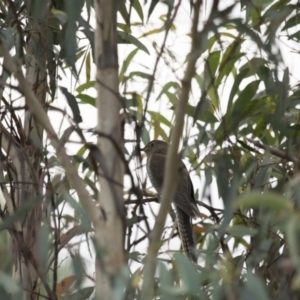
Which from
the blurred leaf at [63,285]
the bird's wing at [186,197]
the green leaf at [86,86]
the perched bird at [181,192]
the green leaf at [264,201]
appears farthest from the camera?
the bird's wing at [186,197]

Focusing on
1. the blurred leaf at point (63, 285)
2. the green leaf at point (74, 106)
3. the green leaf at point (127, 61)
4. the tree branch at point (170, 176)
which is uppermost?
the green leaf at point (127, 61)

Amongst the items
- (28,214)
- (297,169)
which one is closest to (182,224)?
(28,214)

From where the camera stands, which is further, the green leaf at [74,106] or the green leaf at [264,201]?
the green leaf at [74,106]

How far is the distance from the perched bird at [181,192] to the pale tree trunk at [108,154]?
1.17 metres

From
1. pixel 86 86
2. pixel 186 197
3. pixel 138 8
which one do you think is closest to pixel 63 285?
pixel 86 86

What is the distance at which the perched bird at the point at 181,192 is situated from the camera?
351 centimetres

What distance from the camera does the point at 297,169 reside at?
223cm

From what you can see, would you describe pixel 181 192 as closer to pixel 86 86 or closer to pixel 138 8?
pixel 86 86

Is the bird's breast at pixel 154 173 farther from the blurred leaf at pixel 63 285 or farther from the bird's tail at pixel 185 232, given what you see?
the blurred leaf at pixel 63 285

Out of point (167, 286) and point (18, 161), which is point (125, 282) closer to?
point (167, 286)

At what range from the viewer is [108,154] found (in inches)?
70.7

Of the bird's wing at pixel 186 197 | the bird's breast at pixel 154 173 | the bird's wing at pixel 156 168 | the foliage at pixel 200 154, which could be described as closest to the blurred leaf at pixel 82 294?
the foliage at pixel 200 154

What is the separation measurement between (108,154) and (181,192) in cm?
259

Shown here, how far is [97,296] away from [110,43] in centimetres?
53
